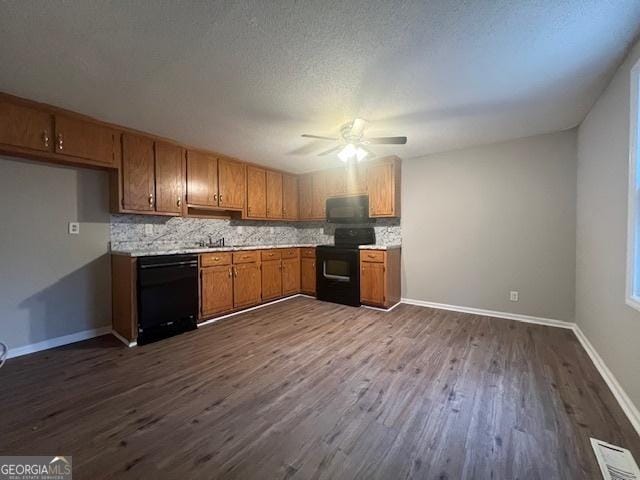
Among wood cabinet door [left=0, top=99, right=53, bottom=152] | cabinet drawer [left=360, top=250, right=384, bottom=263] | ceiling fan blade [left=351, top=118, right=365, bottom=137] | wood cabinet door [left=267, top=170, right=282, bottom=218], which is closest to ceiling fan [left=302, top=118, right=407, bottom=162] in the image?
ceiling fan blade [left=351, top=118, right=365, bottom=137]

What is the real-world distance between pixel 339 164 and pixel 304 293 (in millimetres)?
2400

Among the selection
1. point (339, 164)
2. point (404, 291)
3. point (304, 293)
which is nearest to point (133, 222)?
point (304, 293)

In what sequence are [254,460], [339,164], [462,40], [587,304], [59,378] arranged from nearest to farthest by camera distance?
[254,460]
[462,40]
[59,378]
[587,304]
[339,164]

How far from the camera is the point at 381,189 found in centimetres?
420

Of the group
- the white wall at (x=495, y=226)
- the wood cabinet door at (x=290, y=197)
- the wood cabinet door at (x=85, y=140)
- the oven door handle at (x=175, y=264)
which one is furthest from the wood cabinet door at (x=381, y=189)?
the wood cabinet door at (x=85, y=140)

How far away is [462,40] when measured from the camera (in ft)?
5.24

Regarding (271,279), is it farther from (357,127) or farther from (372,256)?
(357,127)

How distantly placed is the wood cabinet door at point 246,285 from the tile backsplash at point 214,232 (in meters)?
0.74

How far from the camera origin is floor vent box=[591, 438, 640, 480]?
124cm

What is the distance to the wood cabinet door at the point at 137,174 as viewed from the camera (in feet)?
9.65

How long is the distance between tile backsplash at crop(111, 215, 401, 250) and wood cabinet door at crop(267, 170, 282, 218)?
0.35 metres

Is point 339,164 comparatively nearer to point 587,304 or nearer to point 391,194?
point 391,194

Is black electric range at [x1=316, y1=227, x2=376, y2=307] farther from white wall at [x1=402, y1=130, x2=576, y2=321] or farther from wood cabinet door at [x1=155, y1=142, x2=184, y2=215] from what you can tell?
wood cabinet door at [x1=155, y1=142, x2=184, y2=215]

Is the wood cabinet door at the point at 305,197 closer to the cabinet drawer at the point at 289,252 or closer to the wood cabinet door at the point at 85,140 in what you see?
the cabinet drawer at the point at 289,252
